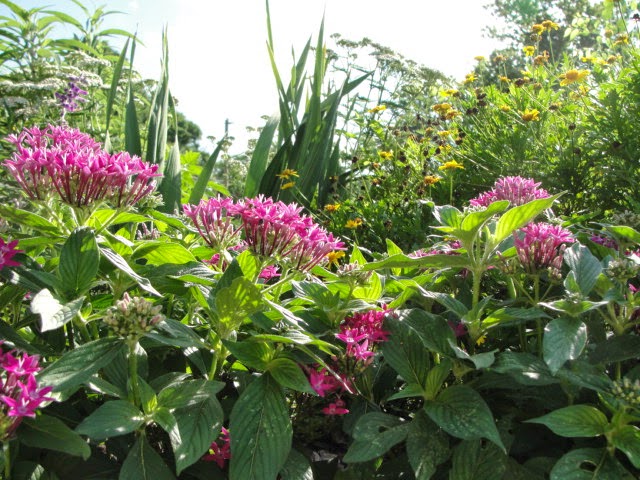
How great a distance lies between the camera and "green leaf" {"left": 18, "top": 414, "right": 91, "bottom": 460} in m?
0.96

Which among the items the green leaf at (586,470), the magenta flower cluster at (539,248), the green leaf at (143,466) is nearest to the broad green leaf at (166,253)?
the green leaf at (143,466)

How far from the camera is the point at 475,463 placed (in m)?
1.09

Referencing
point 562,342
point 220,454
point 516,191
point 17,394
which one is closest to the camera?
point 17,394

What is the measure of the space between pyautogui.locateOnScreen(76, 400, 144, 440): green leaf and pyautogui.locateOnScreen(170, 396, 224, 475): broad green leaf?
7 centimetres

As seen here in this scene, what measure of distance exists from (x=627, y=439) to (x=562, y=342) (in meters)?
0.19

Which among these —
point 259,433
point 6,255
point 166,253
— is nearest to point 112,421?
point 259,433

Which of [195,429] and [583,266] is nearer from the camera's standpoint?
[195,429]

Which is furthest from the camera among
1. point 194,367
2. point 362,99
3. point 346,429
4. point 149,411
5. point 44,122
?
point 362,99

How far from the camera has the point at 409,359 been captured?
4.09 feet

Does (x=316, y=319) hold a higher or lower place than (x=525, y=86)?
lower

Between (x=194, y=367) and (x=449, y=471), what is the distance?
1.89 feet

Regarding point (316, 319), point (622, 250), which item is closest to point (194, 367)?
point (316, 319)

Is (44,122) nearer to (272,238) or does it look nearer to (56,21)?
(56,21)

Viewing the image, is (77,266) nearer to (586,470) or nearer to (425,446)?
(425,446)
